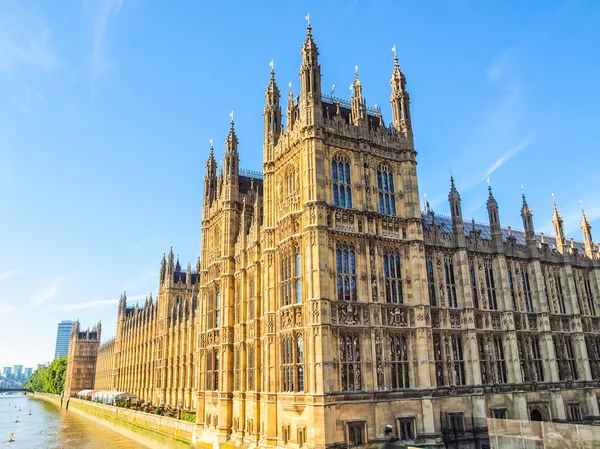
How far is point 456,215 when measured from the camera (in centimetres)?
4409

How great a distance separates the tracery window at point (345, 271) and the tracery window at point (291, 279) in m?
3.02

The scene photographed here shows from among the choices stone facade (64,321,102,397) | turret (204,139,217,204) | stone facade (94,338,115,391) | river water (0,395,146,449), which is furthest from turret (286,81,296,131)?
stone facade (64,321,102,397)

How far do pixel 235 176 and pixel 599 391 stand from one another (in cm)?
4108

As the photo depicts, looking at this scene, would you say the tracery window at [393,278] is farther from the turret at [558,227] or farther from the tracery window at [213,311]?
the turret at [558,227]

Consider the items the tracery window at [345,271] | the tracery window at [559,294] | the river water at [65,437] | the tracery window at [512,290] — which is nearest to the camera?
the tracery window at [345,271]

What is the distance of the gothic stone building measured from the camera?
34281 millimetres

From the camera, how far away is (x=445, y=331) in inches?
1559

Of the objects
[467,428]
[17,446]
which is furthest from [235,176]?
[17,446]

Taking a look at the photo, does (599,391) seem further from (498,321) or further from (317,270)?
(317,270)

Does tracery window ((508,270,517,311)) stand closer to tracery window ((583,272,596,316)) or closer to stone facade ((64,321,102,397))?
tracery window ((583,272,596,316))

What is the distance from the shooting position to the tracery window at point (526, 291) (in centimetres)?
4631

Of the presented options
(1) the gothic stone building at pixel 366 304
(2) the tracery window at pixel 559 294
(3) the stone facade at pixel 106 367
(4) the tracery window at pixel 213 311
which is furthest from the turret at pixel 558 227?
(3) the stone facade at pixel 106 367

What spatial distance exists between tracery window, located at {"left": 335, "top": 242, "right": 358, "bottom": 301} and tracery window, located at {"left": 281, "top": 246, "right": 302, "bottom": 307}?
3018mm

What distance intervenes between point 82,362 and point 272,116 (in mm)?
170972
